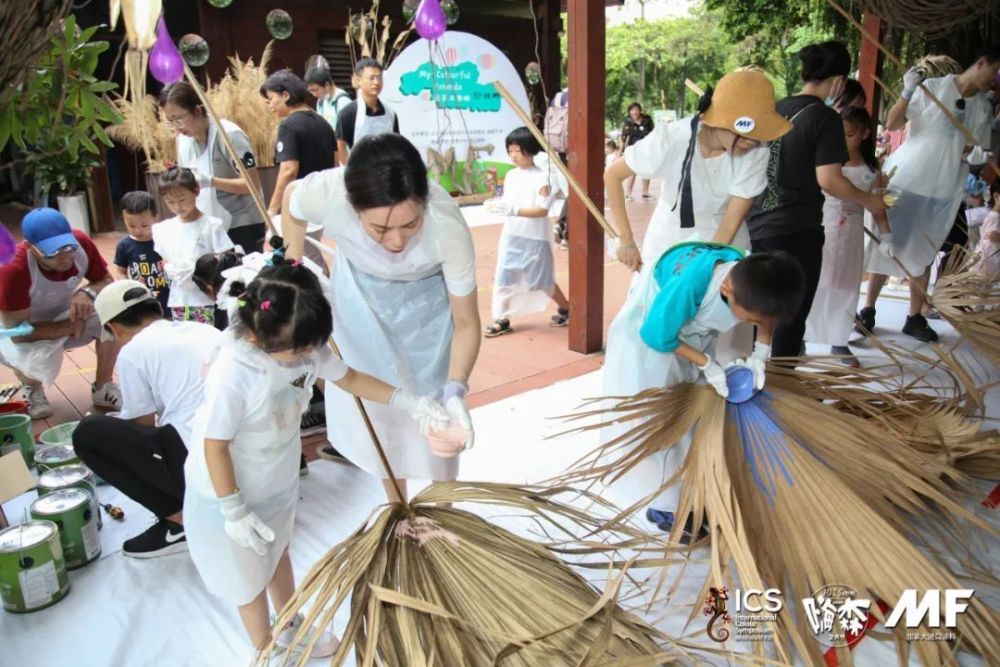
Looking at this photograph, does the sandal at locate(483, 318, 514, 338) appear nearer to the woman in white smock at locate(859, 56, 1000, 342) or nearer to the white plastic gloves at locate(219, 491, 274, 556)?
the woman in white smock at locate(859, 56, 1000, 342)

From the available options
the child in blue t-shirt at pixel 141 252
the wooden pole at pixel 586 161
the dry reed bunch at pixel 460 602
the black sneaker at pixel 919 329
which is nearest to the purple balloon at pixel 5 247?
the dry reed bunch at pixel 460 602

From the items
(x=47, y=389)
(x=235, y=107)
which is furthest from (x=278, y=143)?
(x=235, y=107)

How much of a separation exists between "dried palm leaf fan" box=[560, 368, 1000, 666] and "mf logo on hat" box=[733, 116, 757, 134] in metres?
0.74

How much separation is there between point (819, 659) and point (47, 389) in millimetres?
3333

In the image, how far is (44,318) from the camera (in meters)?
2.96

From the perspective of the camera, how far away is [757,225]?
9.21 ft

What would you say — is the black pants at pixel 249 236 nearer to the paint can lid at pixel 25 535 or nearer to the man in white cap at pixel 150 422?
the man in white cap at pixel 150 422

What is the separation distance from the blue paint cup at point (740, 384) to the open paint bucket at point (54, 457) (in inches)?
78.4

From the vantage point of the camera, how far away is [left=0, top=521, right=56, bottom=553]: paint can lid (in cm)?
175

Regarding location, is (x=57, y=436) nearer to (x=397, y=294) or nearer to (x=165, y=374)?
(x=165, y=374)

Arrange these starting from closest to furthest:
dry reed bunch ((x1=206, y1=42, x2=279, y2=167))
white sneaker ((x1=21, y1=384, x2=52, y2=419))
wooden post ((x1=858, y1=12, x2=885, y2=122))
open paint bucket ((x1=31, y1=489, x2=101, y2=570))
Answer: open paint bucket ((x1=31, y1=489, x2=101, y2=570)), white sneaker ((x1=21, y1=384, x2=52, y2=419)), wooden post ((x1=858, y1=12, x2=885, y2=122)), dry reed bunch ((x1=206, y1=42, x2=279, y2=167))

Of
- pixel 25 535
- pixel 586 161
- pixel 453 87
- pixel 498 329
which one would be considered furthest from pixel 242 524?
pixel 453 87

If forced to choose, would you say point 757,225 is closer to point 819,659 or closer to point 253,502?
point 819,659

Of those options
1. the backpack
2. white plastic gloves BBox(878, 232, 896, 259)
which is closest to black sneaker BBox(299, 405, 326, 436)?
white plastic gloves BBox(878, 232, 896, 259)
